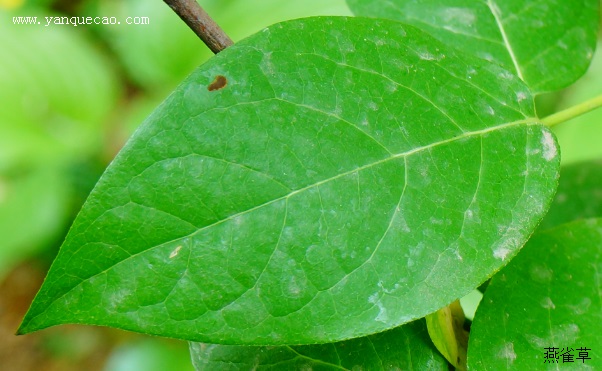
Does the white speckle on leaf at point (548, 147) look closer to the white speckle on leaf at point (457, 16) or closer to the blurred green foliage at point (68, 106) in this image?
the white speckle on leaf at point (457, 16)

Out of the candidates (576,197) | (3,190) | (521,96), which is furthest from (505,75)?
(3,190)

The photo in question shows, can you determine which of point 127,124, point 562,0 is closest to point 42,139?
point 127,124

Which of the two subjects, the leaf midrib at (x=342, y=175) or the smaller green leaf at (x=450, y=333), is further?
the smaller green leaf at (x=450, y=333)

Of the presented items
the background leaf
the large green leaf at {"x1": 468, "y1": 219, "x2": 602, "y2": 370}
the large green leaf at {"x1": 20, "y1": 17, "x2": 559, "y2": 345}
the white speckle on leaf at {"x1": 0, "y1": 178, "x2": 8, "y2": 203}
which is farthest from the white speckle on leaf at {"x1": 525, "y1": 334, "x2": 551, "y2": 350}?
the white speckle on leaf at {"x1": 0, "y1": 178, "x2": 8, "y2": 203}

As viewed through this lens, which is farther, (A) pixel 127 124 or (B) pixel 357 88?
(A) pixel 127 124

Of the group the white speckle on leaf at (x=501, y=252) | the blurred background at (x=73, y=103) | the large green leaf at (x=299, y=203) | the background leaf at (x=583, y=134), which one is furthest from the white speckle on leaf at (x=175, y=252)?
the blurred background at (x=73, y=103)

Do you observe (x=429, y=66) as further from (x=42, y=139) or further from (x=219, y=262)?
(x=42, y=139)

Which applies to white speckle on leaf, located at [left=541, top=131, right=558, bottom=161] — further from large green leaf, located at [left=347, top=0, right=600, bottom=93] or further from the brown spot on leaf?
the brown spot on leaf

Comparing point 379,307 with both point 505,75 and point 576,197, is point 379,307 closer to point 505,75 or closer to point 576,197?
point 505,75
